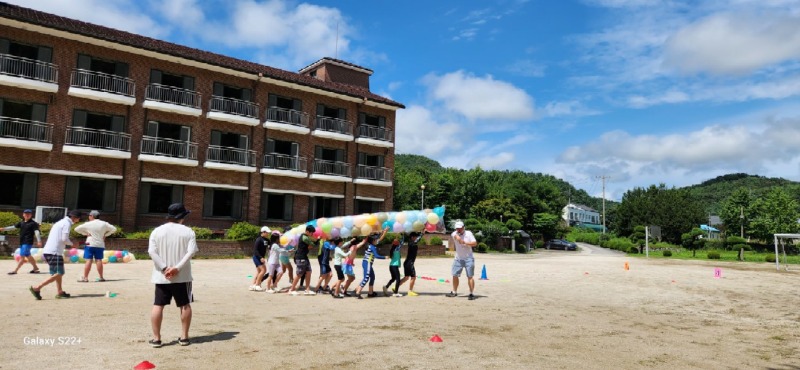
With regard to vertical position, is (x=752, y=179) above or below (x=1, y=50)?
above

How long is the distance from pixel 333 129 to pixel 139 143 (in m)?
12.8

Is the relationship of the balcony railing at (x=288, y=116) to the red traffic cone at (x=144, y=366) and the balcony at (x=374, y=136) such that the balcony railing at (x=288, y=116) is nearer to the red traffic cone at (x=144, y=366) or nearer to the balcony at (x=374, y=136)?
the balcony at (x=374, y=136)

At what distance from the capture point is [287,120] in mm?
33438

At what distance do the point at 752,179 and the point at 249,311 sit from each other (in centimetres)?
16752

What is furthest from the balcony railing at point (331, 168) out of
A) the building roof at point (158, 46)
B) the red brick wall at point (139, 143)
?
the building roof at point (158, 46)

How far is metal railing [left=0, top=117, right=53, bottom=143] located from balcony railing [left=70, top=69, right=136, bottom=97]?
Answer: 2.73 m

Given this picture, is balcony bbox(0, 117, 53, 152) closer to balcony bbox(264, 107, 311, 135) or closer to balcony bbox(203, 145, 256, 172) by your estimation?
balcony bbox(203, 145, 256, 172)

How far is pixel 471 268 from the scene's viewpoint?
1242 cm

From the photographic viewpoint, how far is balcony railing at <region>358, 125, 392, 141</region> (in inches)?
1473

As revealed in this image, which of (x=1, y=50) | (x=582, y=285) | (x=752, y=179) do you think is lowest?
(x=582, y=285)

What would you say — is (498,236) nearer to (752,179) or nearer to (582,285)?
(582,285)

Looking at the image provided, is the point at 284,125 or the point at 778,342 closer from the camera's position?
the point at 778,342

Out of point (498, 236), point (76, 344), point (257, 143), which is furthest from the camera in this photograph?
point (498, 236)

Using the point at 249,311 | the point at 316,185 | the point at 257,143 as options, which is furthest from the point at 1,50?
the point at 249,311
